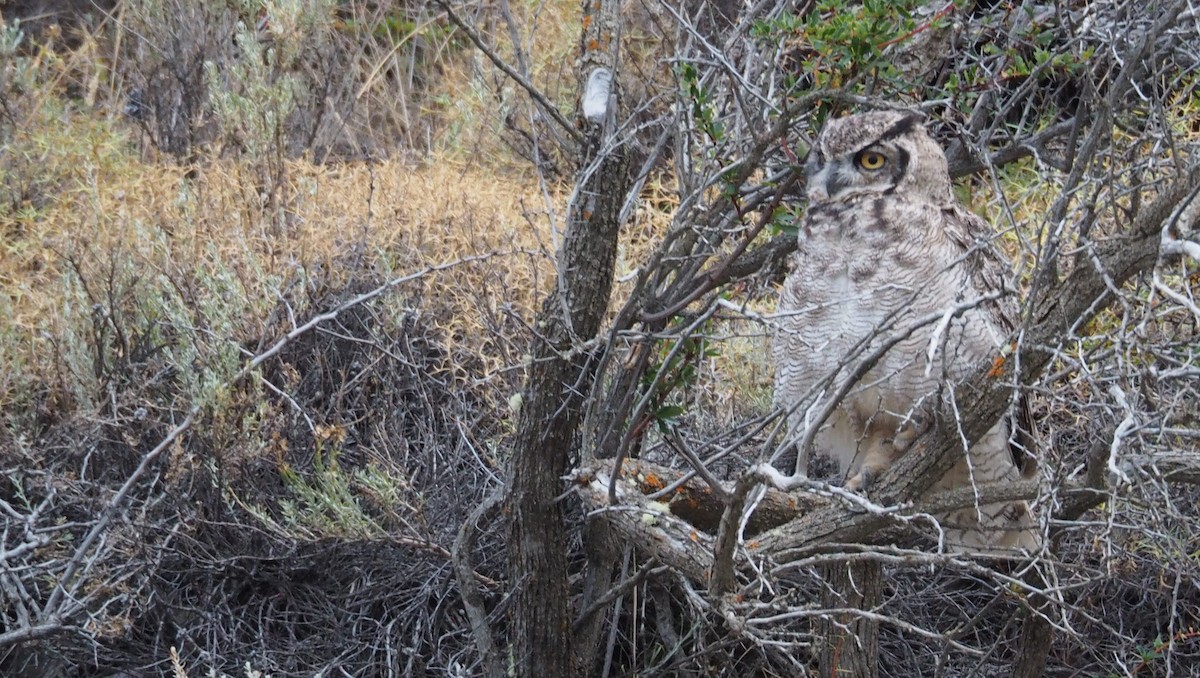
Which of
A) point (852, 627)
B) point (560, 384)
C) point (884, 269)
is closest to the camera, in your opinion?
point (884, 269)

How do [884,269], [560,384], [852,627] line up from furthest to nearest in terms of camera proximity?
1. [852,627]
2. [560,384]
3. [884,269]

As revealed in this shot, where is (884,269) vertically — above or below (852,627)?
above

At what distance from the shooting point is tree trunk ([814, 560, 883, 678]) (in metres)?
3.67

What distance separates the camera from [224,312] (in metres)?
4.55

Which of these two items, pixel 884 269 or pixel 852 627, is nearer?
pixel 884 269

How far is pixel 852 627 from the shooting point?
146 inches

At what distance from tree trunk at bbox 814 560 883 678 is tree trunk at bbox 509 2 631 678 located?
0.75m

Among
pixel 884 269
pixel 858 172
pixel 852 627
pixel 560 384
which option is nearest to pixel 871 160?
pixel 858 172

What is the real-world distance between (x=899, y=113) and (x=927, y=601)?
6.33 feet

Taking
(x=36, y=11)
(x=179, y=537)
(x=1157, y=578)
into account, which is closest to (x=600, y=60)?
(x=179, y=537)

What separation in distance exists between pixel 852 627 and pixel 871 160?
1.34 meters

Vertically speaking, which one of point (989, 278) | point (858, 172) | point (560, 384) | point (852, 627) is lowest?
point (852, 627)

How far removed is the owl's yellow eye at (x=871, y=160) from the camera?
3.39m

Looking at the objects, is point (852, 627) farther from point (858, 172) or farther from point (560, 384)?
point (858, 172)
